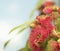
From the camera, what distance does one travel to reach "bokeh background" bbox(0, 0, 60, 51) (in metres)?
1.13

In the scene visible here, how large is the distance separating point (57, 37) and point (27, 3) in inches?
26.5

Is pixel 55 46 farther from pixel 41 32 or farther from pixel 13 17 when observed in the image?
pixel 13 17

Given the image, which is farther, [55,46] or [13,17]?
[13,17]

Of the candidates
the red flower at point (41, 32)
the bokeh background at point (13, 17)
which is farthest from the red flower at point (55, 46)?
the bokeh background at point (13, 17)

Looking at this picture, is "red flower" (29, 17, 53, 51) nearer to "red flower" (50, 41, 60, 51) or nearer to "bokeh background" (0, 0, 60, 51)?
"red flower" (50, 41, 60, 51)

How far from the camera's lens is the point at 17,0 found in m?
1.19

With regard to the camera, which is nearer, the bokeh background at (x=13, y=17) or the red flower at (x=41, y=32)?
the red flower at (x=41, y=32)

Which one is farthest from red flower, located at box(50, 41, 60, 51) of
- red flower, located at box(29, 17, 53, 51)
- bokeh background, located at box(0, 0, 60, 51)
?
bokeh background, located at box(0, 0, 60, 51)

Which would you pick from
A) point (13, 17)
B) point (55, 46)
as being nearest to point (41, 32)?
point (55, 46)

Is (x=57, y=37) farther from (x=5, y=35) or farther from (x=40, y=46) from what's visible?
(x=5, y=35)

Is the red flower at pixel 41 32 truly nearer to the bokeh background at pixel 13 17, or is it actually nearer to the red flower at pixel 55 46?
the red flower at pixel 55 46

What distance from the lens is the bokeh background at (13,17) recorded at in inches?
44.6

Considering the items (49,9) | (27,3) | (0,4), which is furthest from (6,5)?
(49,9)

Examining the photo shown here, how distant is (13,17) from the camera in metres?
1.17
